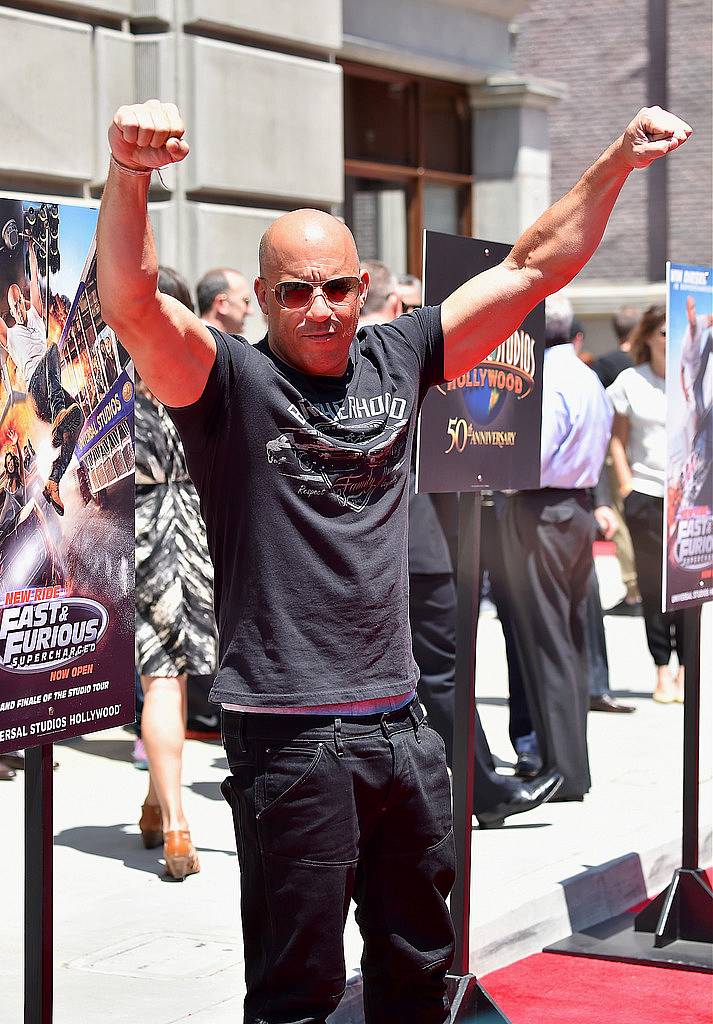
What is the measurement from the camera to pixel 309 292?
3.17m

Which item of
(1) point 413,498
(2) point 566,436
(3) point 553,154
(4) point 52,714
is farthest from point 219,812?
(3) point 553,154

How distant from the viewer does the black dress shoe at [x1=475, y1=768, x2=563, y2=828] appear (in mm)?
6285

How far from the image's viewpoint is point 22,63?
8.45 metres

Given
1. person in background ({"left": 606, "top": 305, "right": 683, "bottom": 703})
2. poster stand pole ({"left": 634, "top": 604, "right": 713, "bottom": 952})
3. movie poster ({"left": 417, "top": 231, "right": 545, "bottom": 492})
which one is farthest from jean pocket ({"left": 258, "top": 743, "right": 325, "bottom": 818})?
person in background ({"left": 606, "top": 305, "right": 683, "bottom": 703})

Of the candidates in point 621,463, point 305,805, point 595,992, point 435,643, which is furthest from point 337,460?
point 621,463

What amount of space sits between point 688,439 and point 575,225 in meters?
2.13

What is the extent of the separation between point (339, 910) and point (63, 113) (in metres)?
6.40

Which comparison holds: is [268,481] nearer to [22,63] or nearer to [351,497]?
[351,497]

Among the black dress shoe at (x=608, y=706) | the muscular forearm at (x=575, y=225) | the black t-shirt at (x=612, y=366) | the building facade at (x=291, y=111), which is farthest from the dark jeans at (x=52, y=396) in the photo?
the black t-shirt at (x=612, y=366)

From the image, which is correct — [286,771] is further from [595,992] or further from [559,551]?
[559,551]

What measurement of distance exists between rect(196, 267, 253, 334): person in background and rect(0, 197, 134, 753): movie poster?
339 centimetres

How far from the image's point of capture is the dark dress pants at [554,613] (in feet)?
22.3

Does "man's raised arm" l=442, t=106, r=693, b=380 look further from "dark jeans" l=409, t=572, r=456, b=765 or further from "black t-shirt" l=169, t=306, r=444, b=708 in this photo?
"dark jeans" l=409, t=572, r=456, b=765

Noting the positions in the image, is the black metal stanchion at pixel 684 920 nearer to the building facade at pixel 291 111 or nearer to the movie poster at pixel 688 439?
the movie poster at pixel 688 439
